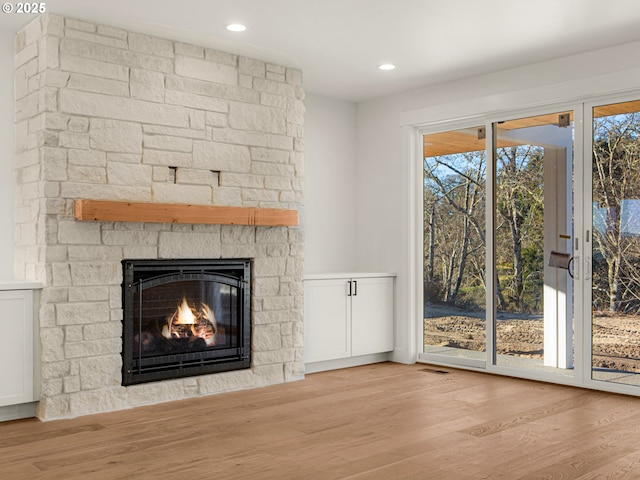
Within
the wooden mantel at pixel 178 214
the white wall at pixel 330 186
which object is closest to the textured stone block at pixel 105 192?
the wooden mantel at pixel 178 214

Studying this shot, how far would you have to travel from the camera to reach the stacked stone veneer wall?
13.5ft

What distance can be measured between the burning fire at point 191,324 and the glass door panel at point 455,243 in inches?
85.4

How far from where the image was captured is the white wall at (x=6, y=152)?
174 inches

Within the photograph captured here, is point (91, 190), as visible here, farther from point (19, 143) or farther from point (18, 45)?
point (18, 45)

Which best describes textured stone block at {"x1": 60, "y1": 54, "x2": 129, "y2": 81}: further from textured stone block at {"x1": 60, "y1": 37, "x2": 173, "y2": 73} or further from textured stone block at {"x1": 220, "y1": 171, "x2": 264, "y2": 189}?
textured stone block at {"x1": 220, "y1": 171, "x2": 264, "y2": 189}

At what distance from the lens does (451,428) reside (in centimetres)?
388

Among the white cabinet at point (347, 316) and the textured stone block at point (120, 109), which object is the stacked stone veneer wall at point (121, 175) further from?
the white cabinet at point (347, 316)

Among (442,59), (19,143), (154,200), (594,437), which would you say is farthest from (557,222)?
(19,143)

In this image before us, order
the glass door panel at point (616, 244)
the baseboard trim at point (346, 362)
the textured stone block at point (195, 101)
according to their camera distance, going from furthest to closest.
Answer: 1. the baseboard trim at point (346, 362)
2. the glass door panel at point (616, 244)
3. the textured stone block at point (195, 101)

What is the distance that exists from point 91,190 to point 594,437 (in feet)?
10.9

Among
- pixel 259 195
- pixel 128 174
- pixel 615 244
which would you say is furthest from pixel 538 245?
pixel 128 174

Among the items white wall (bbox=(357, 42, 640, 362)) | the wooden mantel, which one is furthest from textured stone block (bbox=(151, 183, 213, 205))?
white wall (bbox=(357, 42, 640, 362))

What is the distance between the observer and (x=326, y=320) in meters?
5.69

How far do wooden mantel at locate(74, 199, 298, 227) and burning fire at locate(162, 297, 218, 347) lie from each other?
62 cm
